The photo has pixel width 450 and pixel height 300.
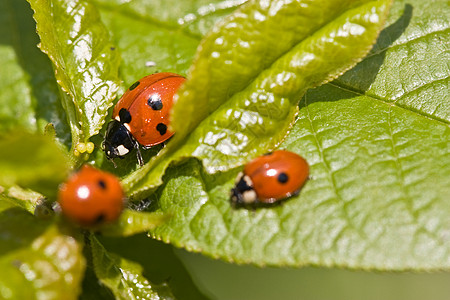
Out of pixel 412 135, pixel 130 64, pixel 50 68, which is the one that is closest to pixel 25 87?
pixel 50 68

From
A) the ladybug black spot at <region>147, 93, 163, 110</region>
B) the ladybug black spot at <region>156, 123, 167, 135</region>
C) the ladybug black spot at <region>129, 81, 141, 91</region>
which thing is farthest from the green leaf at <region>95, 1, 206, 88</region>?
the ladybug black spot at <region>156, 123, 167, 135</region>

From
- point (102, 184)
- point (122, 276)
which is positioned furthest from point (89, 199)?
point (122, 276)

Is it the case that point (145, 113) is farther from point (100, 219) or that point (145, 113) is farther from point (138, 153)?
point (100, 219)

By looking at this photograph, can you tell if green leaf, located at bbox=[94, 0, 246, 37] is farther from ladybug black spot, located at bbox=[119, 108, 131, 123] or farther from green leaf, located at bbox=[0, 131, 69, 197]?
green leaf, located at bbox=[0, 131, 69, 197]

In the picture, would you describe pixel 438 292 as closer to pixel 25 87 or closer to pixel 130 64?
pixel 130 64

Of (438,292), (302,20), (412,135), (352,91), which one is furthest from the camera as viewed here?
(438,292)
